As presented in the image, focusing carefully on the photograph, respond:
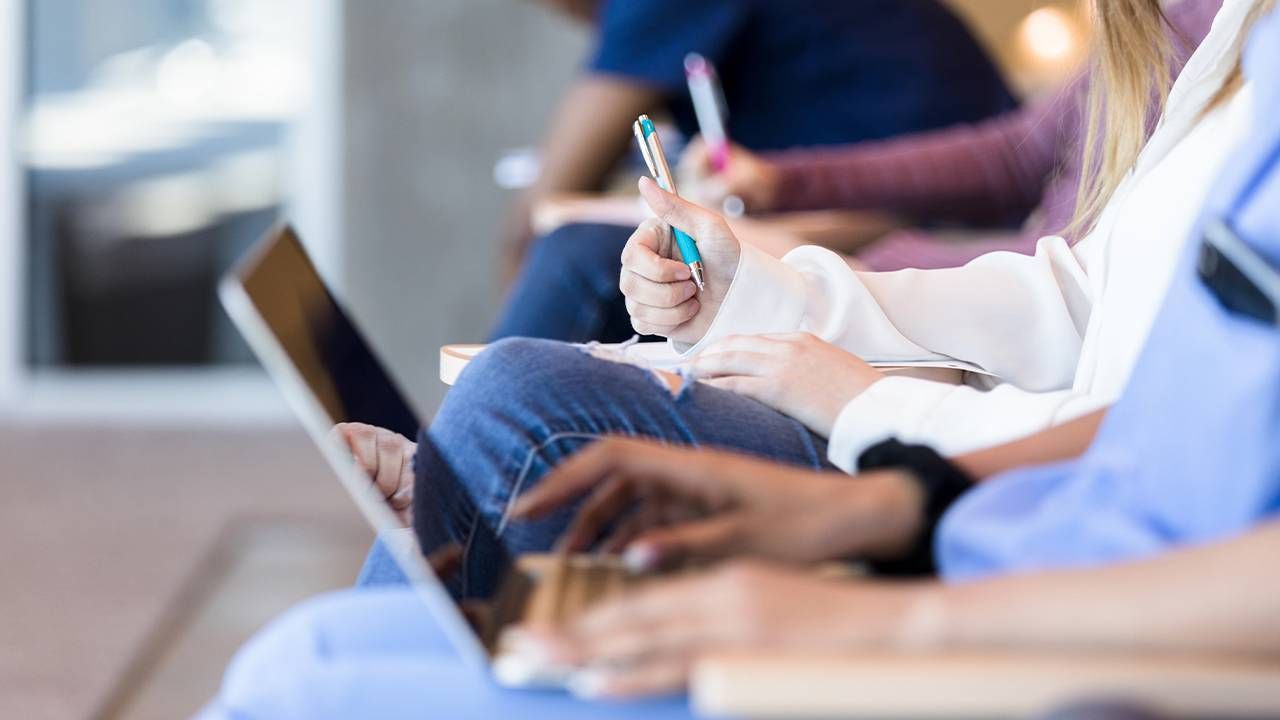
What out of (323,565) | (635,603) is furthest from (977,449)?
(323,565)

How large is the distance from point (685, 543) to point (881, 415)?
0.24 metres

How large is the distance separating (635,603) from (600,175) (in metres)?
1.67

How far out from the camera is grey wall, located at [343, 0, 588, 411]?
3348 mm

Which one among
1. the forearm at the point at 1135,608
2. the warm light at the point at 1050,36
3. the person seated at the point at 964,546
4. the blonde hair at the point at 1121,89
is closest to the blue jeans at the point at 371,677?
the person seated at the point at 964,546

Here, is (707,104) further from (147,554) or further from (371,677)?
(371,677)

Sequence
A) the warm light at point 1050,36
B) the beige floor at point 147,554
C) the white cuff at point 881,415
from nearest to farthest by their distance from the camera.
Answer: the white cuff at point 881,415 < the beige floor at point 147,554 < the warm light at point 1050,36

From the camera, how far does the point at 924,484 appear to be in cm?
68

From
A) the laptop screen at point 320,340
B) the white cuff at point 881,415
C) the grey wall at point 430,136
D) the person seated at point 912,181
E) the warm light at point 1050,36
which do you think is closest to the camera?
the laptop screen at point 320,340

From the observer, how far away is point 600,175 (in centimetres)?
221

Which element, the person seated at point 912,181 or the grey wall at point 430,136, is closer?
the person seated at point 912,181

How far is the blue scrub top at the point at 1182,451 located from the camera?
1.94ft

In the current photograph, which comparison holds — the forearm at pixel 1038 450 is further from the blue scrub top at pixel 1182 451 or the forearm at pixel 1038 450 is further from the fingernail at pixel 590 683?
the fingernail at pixel 590 683

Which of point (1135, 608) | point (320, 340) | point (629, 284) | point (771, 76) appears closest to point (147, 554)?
point (771, 76)

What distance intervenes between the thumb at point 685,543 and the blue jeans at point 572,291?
0.31 m
